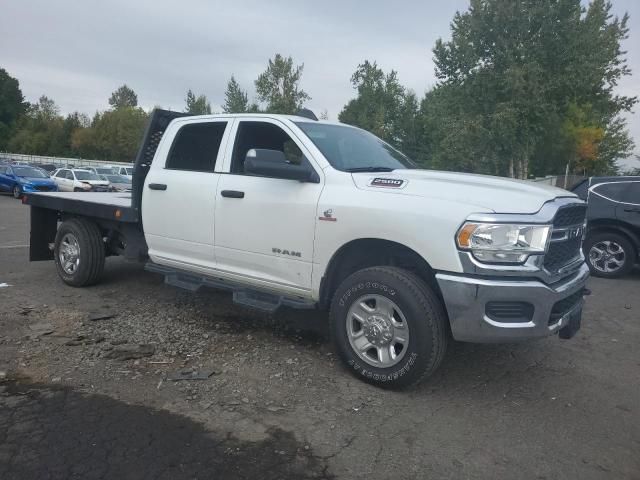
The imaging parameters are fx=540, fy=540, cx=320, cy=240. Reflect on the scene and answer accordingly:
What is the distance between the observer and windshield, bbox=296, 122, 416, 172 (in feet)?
15.0

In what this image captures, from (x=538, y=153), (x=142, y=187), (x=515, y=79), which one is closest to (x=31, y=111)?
(x=538, y=153)

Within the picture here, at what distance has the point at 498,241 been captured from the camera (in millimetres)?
3514

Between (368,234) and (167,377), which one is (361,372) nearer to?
(368,234)

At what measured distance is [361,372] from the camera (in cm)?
405

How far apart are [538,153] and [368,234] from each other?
126ft

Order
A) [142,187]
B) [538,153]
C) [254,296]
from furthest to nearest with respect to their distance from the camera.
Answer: [538,153], [142,187], [254,296]

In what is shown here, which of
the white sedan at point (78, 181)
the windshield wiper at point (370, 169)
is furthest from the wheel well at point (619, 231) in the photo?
the white sedan at point (78, 181)

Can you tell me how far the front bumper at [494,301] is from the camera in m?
3.49

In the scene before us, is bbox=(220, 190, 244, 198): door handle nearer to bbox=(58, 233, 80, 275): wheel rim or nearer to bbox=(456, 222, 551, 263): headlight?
bbox=(456, 222, 551, 263): headlight

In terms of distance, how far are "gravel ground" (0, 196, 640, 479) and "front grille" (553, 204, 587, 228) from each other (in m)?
1.29

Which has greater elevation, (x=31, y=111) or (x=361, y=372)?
(x=31, y=111)

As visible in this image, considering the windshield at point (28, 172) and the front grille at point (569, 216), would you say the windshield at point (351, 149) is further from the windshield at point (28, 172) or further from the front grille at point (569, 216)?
the windshield at point (28, 172)

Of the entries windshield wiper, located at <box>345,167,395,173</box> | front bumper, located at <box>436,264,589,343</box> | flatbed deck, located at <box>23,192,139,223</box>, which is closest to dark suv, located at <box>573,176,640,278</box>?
windshield wiper, located at <box>345,167,395,173</box>

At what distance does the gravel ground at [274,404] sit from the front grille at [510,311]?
697 mm
